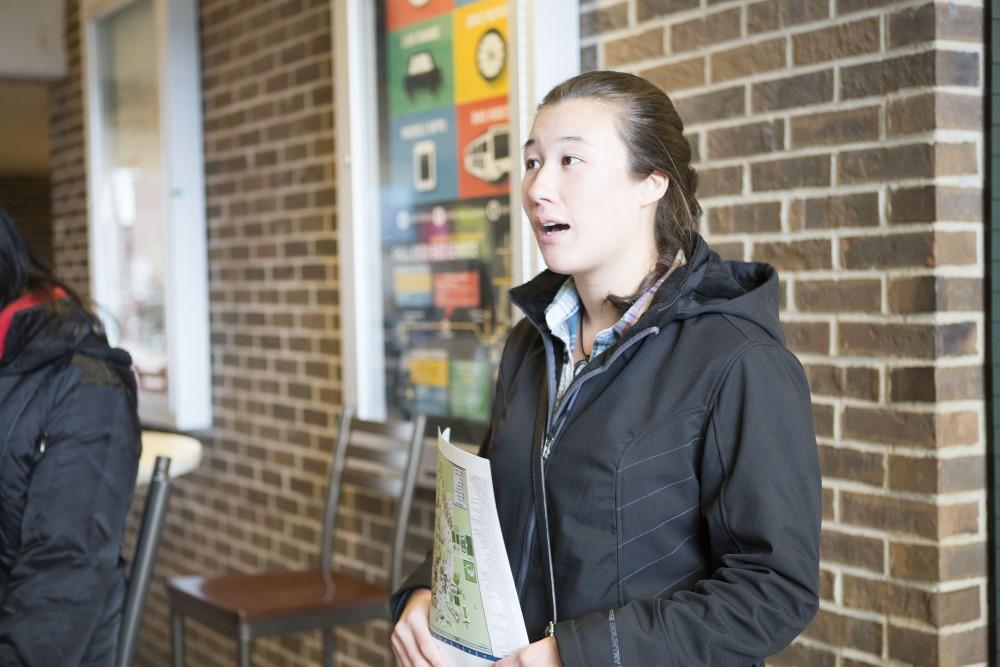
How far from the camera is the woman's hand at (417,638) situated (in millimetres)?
1627

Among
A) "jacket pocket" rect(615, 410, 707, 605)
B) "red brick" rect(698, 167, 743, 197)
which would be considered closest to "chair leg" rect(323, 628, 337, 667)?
"red brick" rect(698, 167, 743, 197)

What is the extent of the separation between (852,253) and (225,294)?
2.94m

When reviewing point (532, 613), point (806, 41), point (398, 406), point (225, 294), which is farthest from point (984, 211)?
point (225, 294)

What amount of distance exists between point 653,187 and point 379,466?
1.99 m

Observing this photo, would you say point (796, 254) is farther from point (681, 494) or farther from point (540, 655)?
point (540, 655)

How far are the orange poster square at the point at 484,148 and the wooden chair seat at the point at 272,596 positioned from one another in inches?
44.4

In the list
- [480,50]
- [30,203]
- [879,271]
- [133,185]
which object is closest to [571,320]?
[879,271]

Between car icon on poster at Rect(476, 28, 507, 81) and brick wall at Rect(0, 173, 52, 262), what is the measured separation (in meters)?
11.8

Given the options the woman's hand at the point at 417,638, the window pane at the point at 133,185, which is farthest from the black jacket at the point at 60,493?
the window pane at the point at 133,185

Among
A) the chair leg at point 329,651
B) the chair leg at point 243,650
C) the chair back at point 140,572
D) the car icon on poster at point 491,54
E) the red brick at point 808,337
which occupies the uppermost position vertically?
the car icon on poster at point 491,54

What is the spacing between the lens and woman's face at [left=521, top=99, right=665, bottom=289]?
5.09 ft

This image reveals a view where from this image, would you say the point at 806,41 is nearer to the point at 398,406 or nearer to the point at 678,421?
the point at 678,421

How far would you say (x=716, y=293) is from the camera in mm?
1549

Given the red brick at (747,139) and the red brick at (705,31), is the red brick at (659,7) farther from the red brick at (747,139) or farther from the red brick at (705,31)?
the red brick at (747,139)
